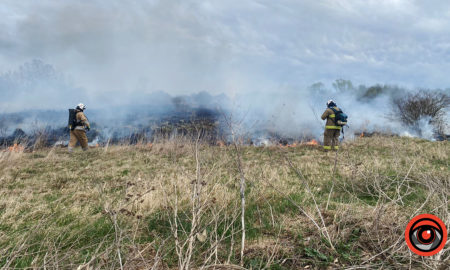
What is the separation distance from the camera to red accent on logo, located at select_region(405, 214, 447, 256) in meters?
0.94

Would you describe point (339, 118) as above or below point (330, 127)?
above

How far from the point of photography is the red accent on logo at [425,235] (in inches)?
37.0

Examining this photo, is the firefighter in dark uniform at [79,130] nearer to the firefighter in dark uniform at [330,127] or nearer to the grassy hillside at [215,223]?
the grassy hillside at [215,223]

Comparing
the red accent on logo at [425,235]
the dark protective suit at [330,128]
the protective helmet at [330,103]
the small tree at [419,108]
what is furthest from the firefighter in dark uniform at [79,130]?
the small tree at [419,108]

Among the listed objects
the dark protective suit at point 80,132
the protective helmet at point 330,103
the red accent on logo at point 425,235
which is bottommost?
the dark protective suit at point 80,132

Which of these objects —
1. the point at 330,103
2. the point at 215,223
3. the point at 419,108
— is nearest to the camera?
the point at 215,223

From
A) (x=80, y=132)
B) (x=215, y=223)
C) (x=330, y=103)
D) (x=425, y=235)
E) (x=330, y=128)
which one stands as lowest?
(x=80, y=132)

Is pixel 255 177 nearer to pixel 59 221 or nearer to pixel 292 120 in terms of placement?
pixel 59 221

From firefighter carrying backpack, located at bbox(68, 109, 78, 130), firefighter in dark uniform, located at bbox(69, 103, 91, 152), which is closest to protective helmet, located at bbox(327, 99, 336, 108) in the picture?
firefighter in dark uniform, located at bbox(69, 103, 91, 152)

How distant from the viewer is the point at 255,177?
4555mm

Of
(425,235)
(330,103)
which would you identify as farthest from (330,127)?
(425,235)

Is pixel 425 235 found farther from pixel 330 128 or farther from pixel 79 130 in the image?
pixel 79 130

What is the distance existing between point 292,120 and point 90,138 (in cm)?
1497

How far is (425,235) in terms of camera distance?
97 centimetres
